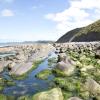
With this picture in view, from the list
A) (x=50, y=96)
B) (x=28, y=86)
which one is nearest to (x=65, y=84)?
(x=28, y=86)

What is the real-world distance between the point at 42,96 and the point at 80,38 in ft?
501

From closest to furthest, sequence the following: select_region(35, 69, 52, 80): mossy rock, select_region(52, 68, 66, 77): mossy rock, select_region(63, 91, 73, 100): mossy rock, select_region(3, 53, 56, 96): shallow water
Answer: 1. select_region(63, 91, 73, 100): mossy rock
2. select_region(3, 53, 56, 96): shallow water
3. select_region(35, 69, 52, 80): mossy rock
4. select_region(52, 68, 66, 77): mossy rock

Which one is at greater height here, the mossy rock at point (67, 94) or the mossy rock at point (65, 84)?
the mossy rock at point (65, 84)

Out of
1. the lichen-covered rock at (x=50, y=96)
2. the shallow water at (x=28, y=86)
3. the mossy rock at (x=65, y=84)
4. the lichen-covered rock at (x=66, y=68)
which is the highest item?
the lichen-covered rock at (x=66, y=68)

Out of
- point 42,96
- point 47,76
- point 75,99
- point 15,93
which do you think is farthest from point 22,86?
point 75,99

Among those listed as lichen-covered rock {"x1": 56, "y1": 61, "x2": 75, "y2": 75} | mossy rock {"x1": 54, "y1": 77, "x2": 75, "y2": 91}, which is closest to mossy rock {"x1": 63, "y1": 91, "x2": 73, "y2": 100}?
mossy rock {"x1": 54, "y1": 77, "x2": 75, "y2": 91}

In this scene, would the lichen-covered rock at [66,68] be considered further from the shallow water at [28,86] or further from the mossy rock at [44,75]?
the shallow water at [28,86]

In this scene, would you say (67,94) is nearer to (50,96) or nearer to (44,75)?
(50,96)

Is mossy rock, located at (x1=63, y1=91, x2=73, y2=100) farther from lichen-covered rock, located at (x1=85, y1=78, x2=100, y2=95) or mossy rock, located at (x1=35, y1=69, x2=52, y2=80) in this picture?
mossy rock, located at (x1=35, y1=69, x2=52, y2=80)

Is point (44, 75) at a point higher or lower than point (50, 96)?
lower

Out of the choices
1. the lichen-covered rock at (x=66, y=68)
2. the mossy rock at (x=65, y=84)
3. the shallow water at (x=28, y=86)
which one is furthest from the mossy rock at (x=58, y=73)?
the mossy rock at (x=65, y=84)

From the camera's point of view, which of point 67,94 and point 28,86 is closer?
point 67,94

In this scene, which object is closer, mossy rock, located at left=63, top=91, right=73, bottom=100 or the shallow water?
mossy rock, located at left=63, top=91, right=73, bottom=100

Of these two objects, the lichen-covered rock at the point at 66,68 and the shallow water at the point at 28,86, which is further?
the lichen-covered rock at the point at 66,68
